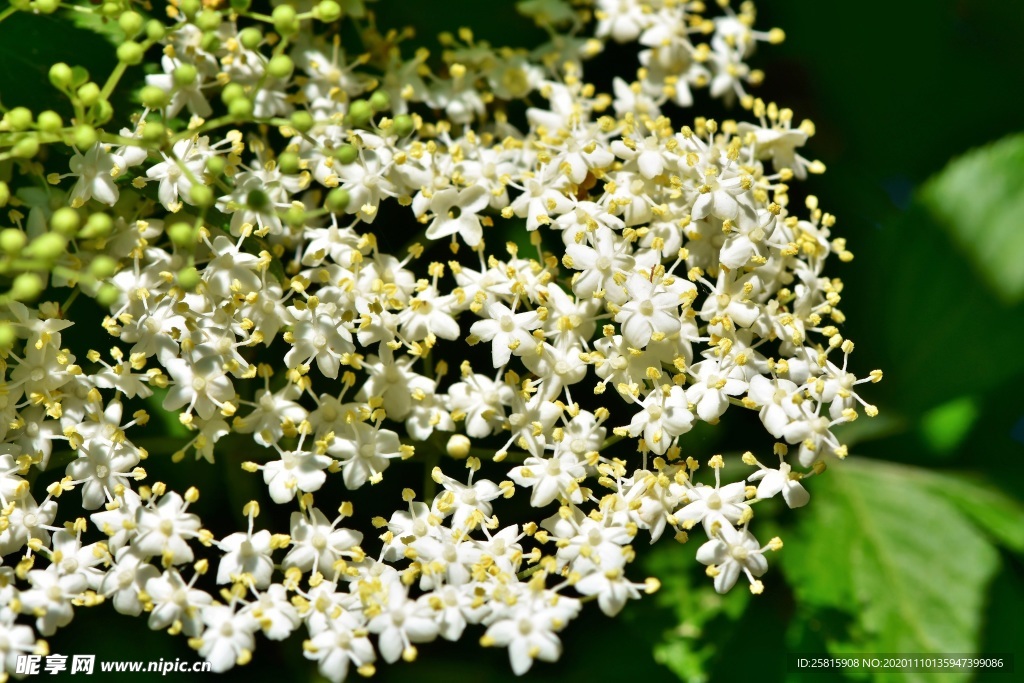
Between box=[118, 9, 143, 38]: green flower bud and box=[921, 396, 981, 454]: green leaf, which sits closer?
box=[118, 9, 143, 38]: green flower bud

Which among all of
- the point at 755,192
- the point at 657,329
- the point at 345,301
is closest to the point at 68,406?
the point at 345,301

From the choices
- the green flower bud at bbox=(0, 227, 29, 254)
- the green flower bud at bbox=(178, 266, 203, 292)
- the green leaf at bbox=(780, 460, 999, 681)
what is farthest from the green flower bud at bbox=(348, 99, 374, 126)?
the green leaf at bbox=(780, 460, 999, 681)

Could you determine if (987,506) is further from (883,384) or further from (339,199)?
(339,199)

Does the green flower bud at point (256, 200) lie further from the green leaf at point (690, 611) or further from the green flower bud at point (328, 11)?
the green leaf at point (690, 611)

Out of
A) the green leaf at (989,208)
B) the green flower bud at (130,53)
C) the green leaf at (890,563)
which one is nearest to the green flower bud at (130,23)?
the green flower bud at (130,53)

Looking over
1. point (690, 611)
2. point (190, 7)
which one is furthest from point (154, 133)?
point (690, 611)

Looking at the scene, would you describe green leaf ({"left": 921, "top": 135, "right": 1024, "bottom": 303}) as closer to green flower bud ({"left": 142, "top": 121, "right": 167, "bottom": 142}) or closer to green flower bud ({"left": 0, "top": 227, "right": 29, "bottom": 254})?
green flower bud ({"left": 142, "top": 121, "right": 167, "bottom": 142})
